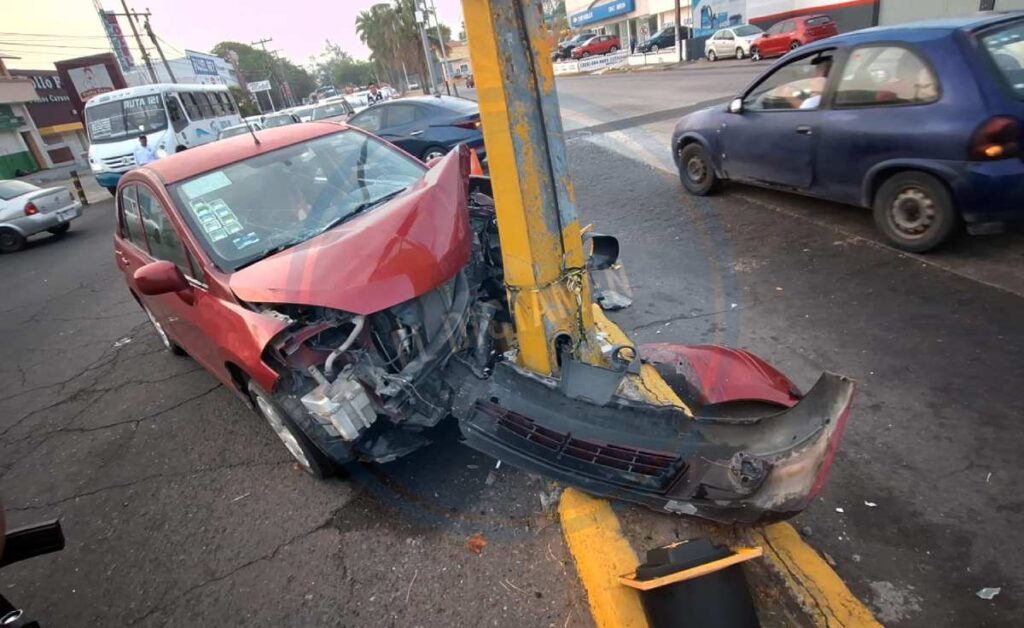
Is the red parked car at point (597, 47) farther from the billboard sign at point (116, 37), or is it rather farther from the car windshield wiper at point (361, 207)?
the car windshield wiper at point (361, 207)

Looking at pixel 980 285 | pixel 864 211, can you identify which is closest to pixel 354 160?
pixel 980 285

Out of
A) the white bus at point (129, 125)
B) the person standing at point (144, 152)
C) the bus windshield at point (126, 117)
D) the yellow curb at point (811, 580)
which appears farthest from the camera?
the bus windshield at point (126, 117)

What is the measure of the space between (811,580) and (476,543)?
1.45m

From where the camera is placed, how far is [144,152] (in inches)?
559

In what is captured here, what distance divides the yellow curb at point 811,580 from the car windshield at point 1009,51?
3724 mm

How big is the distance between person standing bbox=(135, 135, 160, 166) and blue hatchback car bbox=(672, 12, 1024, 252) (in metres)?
14.5

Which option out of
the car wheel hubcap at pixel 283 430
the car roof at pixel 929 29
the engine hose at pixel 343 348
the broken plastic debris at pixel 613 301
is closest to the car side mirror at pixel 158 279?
the car wheel hubcap at pixel 283 430

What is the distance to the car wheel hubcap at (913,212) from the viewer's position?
438 centimetres

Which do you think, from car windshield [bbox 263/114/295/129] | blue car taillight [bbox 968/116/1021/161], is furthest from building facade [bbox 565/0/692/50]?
blue car taillight [bbox 968/116/1021/161]

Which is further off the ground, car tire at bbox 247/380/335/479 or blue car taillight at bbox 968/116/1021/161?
blue car taillight at bbox 968/116/1021/161

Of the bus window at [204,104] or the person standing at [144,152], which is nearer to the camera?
the person standing at [144,152]

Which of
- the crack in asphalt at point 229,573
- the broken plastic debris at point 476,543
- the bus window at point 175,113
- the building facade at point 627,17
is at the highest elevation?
the building facade at point 627,17

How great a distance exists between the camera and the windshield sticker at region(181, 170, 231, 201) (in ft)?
11.6

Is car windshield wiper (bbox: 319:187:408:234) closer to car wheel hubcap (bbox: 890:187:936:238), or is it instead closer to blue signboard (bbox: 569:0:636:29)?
car wheel hubcap (bbox: 890:187:936:238)
